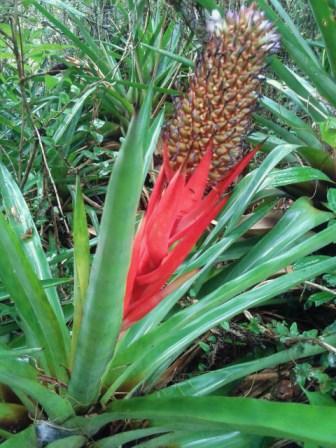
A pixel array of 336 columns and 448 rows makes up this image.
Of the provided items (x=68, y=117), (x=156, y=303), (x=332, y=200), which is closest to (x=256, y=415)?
(x=156, y=303)

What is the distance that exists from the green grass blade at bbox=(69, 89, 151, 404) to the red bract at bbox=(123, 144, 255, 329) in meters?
0.05

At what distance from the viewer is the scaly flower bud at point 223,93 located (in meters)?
0.55

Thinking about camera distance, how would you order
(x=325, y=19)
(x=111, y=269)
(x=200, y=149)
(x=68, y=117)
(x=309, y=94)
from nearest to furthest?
1. (x=111, y=269)
2. (x=200, y=149)
3. (x=325, y=19)
4. (x=309, y=94)
5. (x=68, y=117)

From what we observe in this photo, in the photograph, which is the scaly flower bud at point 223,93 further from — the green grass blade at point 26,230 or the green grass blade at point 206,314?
the green grass blade at point 26,230

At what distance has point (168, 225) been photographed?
1.73 feet

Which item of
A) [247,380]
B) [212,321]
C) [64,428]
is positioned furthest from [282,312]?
[64,428]

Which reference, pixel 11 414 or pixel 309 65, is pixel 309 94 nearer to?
pixel 309 65

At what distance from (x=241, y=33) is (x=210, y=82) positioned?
0.21 ft

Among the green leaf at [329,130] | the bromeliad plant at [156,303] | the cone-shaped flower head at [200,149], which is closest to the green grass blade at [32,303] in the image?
the bromeliad plant at [156,303]

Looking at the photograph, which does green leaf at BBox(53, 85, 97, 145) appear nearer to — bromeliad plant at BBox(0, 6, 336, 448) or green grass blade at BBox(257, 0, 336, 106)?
green grass blade at BBox(257, 0, 336, 106)

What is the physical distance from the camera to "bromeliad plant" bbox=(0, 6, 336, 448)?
465 mm

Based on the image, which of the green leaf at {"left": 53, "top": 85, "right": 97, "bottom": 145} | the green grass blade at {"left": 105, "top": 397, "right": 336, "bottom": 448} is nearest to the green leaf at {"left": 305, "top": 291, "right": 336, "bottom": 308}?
the green grass blade at {"left": 105, "top": 397, "right": 336, "bottom": 448}

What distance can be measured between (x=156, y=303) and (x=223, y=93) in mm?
242

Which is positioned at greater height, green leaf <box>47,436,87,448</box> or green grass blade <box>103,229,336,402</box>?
green grass blade <box>103,229,336,402</box>
